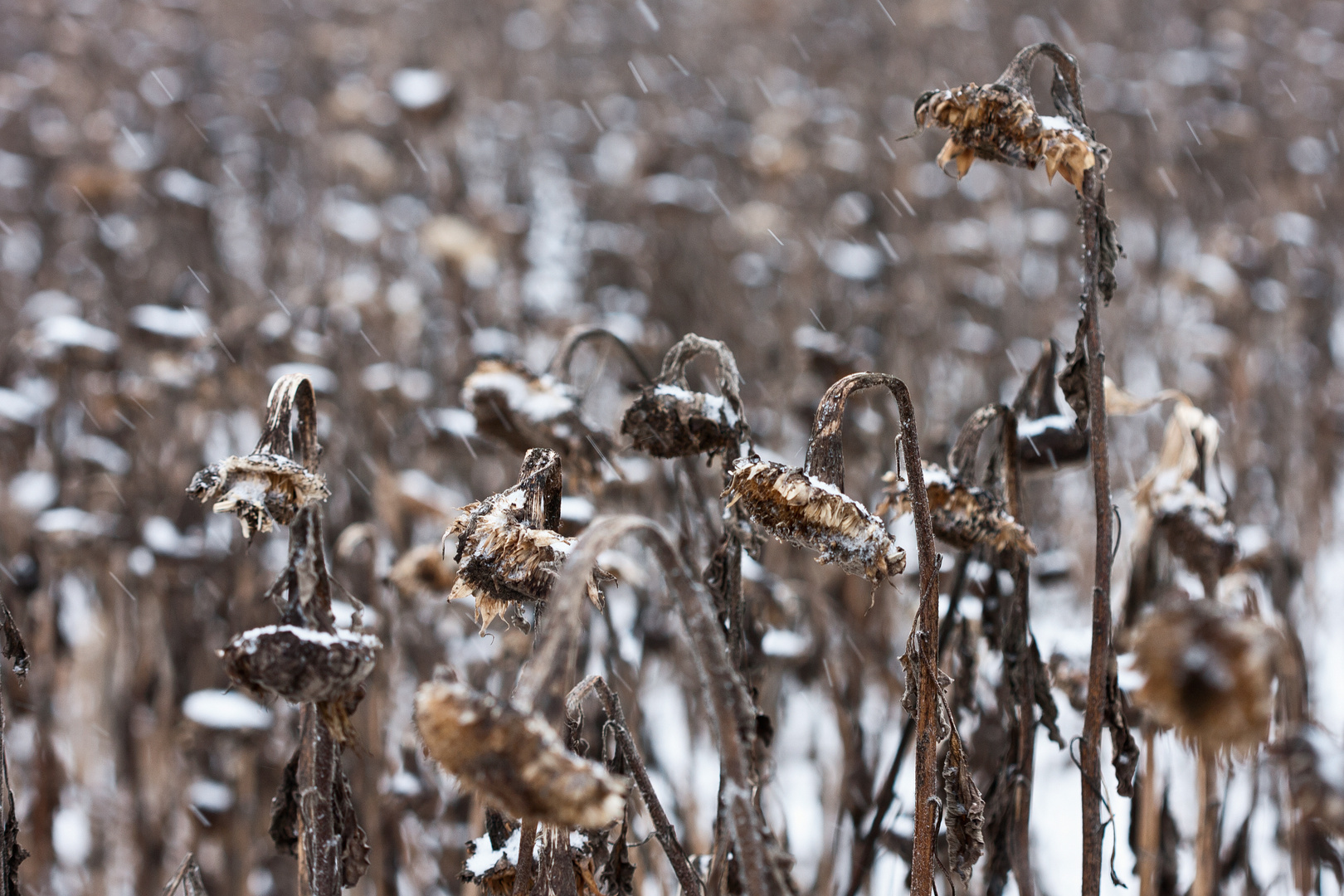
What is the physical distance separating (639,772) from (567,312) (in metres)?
3.27

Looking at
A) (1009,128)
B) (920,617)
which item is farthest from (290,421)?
(1009,128)

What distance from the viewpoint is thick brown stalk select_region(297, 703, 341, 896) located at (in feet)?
3.86

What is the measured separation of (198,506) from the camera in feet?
8.54

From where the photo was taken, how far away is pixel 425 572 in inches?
74.1

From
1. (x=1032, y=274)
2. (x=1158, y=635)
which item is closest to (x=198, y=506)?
(x=1158, y=635)

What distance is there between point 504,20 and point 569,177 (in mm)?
1655

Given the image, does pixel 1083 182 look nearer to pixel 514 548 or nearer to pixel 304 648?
pixel 514 548

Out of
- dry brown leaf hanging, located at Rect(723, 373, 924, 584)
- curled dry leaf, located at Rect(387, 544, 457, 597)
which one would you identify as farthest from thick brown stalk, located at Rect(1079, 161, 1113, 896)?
curled dry leaf, located at Rect(387, 544, 457, 597)

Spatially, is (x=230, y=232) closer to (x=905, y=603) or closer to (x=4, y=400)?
(x=4, y=400)

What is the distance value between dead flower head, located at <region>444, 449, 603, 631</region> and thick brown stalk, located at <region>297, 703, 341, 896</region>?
0.92ft

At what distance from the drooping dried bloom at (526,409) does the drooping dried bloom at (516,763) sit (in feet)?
2.78

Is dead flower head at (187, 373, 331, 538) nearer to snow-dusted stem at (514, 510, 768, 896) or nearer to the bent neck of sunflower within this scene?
the bent neck of sunflower

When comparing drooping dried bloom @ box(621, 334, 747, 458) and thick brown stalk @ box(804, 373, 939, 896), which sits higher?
drooping dried bloom @ box(621, 334, 747, 458)

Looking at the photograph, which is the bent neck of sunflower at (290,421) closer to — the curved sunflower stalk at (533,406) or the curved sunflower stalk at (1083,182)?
the curved sunflower stalk at (533,406)
